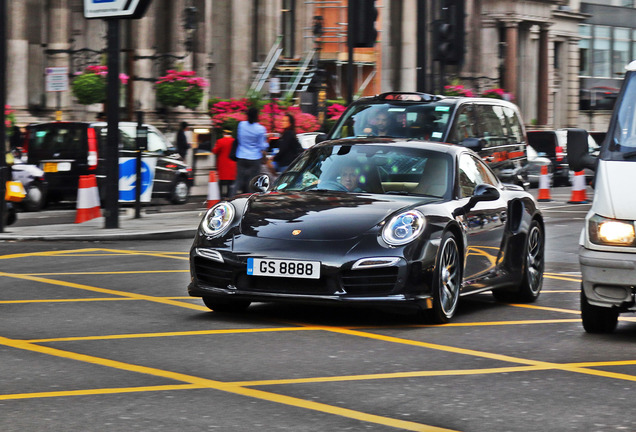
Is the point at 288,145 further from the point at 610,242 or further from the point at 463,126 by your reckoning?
the point at 610,242

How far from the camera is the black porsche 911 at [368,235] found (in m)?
9.01

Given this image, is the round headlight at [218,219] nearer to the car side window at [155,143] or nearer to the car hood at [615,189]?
the car hood at [615,189]

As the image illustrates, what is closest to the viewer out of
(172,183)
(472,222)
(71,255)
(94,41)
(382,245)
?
(382,245)

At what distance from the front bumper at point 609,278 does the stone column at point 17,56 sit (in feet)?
95.5

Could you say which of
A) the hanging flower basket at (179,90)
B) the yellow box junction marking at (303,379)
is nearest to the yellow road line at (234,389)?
the yellow box junction marking at (303,379)

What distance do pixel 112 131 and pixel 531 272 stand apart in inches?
338

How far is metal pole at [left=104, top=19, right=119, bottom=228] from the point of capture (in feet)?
59.5

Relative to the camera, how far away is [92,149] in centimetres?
2477

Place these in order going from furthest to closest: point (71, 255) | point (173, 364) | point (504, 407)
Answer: point (71, 255) → point (173, 364) → point (504, 407)

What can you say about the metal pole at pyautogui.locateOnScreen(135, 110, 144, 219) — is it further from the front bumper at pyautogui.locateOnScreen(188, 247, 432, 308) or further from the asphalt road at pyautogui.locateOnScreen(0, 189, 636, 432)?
the front bumper at pyautogui.locateOnScreen(188, 247, 432, 308)

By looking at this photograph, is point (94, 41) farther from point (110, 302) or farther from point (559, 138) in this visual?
point (110, 302)

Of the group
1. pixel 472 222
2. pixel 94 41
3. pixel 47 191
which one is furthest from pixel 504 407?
pixel 94 41

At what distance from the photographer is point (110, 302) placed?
10461 millimetres

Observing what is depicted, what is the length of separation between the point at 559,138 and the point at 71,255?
2900cm
